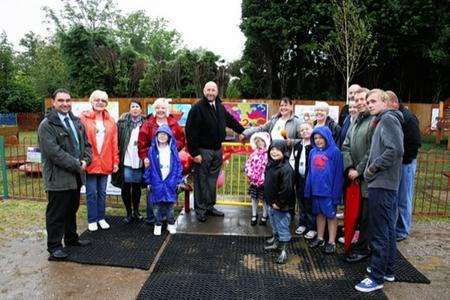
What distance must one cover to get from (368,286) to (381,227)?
0.66m

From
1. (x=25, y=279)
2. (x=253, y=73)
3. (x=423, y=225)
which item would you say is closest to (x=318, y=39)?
(x=253, y=73)

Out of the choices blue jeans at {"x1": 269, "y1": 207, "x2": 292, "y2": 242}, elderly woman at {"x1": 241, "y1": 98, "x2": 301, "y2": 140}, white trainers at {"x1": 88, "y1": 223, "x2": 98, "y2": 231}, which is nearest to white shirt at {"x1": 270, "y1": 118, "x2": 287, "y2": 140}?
A: elderly woman at {"x1": 241, "y1": 98, "x2": 301, "y2": 140}

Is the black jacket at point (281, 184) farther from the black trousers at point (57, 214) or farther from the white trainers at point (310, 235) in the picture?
the black trousers at point (57, 214)

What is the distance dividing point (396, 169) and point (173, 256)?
281cm

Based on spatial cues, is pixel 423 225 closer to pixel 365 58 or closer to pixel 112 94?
pixel 365 58

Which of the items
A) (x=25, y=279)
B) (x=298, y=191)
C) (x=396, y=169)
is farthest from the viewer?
(x=298, y=191)

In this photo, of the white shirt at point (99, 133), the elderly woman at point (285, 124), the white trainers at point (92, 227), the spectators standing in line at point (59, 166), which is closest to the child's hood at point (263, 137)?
the elderly woman at point (285, 124)

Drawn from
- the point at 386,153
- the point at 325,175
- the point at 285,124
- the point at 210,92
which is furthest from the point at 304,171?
the point at 210,92

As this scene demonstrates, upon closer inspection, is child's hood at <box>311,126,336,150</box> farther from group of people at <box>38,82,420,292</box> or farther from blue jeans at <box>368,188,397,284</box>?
blue jeans at <box>368,188,397,284</box>

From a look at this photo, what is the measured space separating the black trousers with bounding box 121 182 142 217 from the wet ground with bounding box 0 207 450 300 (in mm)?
840

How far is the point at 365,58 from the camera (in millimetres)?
24203

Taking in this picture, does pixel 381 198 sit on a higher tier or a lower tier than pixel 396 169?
lower

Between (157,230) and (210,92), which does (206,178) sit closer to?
(157,230)

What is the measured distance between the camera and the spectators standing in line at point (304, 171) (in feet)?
17.5
